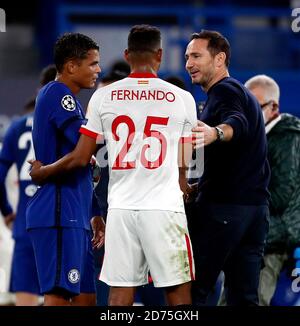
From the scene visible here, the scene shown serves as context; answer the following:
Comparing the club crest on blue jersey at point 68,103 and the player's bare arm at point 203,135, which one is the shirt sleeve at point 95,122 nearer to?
the club crest on blue jersey at point 68,103

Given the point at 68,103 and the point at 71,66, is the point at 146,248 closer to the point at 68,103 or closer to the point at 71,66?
the point at 68,103

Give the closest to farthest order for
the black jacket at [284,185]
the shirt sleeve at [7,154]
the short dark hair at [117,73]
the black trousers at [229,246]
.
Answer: the black trousers at [229,246]
the black jacket at [284,185]
the short dark hair at [117,73]
the shirt sleeve at [7,154]

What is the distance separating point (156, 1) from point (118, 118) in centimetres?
1336

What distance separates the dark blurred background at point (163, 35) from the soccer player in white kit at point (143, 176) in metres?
5.86

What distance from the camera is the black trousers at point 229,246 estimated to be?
6.13 m

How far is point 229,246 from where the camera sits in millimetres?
6156

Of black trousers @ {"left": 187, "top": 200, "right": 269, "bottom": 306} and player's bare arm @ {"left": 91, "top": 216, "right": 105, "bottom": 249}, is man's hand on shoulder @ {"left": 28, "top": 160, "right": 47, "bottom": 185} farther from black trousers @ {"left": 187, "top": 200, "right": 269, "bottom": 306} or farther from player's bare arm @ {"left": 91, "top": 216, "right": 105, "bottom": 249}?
black trousers @ {"left": 187, "top": 200, "right": 269, "bottom": 306}

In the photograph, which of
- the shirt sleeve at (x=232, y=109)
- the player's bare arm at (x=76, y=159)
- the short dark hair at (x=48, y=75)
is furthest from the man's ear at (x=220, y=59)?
the short dark hair at (x=48, y=75)

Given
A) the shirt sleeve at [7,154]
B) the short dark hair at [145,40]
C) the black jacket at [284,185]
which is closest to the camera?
the short dark hair at [145,40]

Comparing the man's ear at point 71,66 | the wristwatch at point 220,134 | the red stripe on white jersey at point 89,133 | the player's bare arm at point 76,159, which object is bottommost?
the player's bare arm at point 76,159

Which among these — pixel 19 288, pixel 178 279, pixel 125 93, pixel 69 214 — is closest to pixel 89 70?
pixel 125 93

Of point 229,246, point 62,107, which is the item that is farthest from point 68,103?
point 229,246

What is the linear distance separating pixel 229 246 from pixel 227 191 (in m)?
0.32

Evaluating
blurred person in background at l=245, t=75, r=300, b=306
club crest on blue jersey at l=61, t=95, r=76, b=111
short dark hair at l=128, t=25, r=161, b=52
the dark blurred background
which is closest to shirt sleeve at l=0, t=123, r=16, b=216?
blurred person in background at l=245, t=75, r=300, b=306
